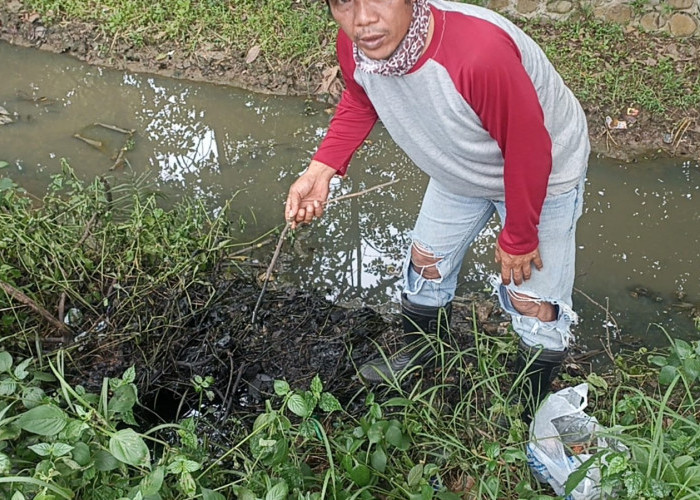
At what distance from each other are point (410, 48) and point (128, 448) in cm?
116

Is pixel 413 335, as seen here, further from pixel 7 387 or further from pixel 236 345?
pixel 7 387

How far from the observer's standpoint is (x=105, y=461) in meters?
1.67

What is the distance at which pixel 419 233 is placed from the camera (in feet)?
7.06

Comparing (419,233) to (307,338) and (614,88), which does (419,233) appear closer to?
(307,338)

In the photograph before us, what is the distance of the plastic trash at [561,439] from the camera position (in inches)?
74.3

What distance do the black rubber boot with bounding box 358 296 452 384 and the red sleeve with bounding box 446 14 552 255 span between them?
2.56 ft

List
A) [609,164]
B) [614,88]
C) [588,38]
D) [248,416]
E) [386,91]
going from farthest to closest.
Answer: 1. [588,38]
2. [614,88]
3. [609,164]
4. [248,416]
5. [386,91]

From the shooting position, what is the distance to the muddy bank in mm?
3854

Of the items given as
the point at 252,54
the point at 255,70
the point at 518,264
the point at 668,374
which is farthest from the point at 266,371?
the point at 252,54

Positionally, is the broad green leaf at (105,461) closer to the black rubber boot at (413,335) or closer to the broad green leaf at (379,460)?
the broad green leaf at (379,460)

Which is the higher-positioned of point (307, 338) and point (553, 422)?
point (553, 422)

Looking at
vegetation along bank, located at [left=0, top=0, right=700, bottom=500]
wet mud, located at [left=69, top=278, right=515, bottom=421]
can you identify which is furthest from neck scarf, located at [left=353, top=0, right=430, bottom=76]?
wet mud, located at [left=69, top=278, right=515, bottom=421]

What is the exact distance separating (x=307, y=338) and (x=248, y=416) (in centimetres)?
44

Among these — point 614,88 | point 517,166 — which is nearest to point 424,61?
point 517,166
